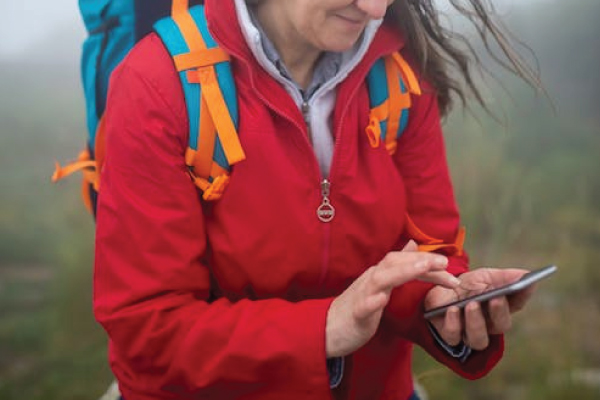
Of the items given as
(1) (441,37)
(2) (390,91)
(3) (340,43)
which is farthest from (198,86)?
(1) (441,37)

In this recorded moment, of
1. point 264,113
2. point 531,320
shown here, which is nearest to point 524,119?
point 531,320

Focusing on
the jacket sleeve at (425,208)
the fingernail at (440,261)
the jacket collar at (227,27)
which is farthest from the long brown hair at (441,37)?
the fingernail at (440,261)

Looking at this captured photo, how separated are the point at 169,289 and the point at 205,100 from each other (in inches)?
12.0

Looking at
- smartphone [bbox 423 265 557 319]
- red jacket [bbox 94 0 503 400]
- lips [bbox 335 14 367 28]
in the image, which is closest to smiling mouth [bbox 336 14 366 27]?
lips [bbox 335 14 367 28]

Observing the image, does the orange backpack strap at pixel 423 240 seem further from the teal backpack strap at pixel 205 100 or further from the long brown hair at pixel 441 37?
the teal backpack strap at pixel 205 100

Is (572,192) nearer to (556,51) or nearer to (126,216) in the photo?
(556,51)

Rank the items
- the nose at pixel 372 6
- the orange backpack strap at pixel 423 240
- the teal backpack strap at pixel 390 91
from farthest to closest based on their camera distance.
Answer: the orange backpack strap at pixel 423 240, the teal backpack strap at pixel 390 91, the nose at pixel 372 6

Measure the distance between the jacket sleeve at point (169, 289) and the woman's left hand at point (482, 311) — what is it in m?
0.21

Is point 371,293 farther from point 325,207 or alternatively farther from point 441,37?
point 441,37

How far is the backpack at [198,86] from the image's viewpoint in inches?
43.3

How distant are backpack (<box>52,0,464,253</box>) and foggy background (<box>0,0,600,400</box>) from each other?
0.90m

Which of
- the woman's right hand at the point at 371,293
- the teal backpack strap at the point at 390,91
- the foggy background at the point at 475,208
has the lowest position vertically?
the foggy background at the point at 475,208

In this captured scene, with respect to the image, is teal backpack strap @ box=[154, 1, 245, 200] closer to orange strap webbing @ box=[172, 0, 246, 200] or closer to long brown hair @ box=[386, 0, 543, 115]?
orange strap webbing @ box=[172, 0, 246, 200]

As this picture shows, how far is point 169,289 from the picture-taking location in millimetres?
1160
